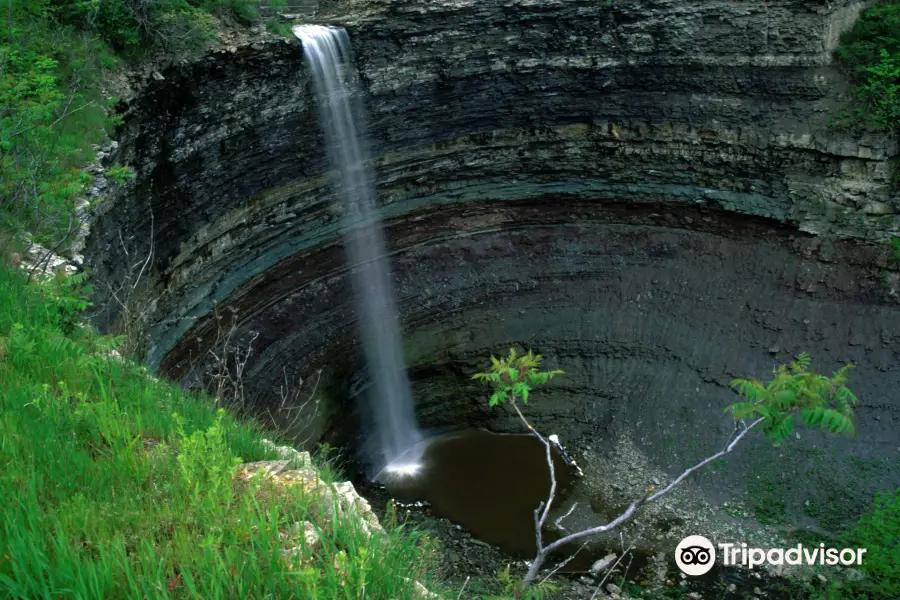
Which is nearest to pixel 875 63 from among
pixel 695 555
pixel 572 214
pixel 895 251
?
pixel 895 251

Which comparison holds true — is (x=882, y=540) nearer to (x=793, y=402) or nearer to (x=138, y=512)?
(x=793, y=402)

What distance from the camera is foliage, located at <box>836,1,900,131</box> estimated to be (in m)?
15.0

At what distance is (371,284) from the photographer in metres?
17.8

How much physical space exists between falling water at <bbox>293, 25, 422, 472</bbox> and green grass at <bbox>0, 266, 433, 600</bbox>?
12262mm

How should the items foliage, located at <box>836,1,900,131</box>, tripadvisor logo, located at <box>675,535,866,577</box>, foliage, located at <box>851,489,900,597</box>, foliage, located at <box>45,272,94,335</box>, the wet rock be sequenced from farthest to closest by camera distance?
foliage, located at <box>836,1,900,131</box>, the wet rock, tripadvisor logo, located at <box>675,535,866,577</box>, foliage, located at <box>851,489,900,597</box>, foliage, located at <box>45,272,94,335</box>

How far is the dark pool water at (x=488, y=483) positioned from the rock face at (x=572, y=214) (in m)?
0.87

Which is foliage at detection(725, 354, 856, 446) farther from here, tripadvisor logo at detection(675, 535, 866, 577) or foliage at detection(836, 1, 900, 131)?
foliage at detection(836, 1, 900, 131)

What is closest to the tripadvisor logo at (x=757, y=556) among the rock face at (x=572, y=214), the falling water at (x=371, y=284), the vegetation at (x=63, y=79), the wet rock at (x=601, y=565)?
the rock face at (x=572, y=214)

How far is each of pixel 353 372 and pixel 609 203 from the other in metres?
8.52

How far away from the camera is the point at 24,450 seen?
3.62m

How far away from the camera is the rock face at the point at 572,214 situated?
46.8 ft

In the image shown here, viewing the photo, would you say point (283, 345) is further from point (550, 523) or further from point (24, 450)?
point (24, 450)

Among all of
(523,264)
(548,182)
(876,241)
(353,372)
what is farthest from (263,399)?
(876,241)

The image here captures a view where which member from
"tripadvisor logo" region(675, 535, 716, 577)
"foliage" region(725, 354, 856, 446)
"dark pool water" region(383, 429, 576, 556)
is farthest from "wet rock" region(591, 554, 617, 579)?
"foliage" region(725, 354, 856, 446)
